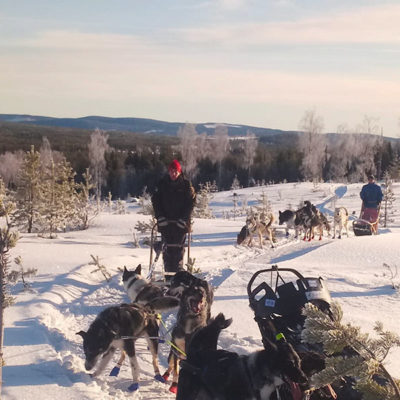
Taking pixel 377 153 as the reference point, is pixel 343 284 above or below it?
below

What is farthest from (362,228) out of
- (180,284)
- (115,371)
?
(115,371)

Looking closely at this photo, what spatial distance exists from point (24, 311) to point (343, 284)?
454 cm

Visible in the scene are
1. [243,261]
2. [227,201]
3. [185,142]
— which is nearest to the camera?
[243,261]

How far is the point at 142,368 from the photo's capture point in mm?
4754

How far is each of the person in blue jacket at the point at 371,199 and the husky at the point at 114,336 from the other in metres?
9.67

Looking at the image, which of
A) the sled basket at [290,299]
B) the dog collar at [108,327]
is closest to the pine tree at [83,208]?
the dog collar at [108,327]

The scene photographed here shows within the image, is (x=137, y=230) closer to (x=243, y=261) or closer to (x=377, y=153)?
(x=243, y=261)

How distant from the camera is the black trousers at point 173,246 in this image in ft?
23.5

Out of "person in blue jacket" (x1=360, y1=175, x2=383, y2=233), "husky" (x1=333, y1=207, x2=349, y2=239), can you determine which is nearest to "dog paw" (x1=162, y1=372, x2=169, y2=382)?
"person in blue jacket" (x1=360, y1=175, x2=383, y2=233)

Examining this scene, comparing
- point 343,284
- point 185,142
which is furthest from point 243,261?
point 185,142

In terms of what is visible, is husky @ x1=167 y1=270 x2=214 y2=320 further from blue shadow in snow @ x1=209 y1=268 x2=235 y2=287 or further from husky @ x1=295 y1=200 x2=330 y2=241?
husky @ x1=295 y1=200 x2=330 y2=241

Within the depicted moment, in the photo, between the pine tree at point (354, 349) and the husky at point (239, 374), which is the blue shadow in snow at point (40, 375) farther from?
the pine tree at point (354, 349)

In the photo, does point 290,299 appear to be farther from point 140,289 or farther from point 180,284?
point 140,289

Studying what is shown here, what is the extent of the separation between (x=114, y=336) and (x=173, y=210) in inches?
119
